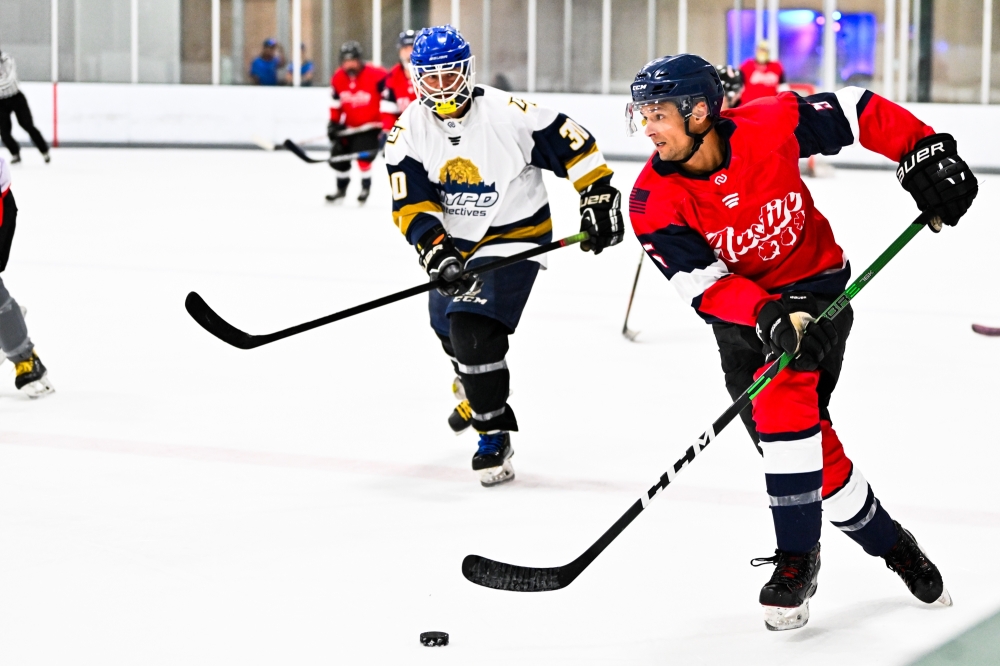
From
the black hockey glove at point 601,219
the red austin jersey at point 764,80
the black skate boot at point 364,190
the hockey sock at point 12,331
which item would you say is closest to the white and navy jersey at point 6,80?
the black skate boot at point 364,190

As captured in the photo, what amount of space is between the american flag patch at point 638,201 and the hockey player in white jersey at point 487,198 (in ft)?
2.69

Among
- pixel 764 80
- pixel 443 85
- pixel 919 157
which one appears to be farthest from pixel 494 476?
pixel 764 80

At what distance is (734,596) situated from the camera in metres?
2.33

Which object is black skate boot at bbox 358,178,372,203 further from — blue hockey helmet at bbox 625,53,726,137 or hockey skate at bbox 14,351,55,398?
blue hockey helmet at bbox 625,53,726,137

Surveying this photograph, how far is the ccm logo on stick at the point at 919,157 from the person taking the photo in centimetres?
220

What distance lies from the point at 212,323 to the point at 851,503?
5.17 feet

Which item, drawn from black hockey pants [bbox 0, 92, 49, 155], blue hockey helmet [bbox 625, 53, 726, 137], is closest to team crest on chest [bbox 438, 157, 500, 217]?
blue hockey helmet [bbox 625, 53, 726, 137]

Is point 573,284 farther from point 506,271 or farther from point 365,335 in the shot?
point 506,271

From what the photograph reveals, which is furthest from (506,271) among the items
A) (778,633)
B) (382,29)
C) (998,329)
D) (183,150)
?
(382,29)

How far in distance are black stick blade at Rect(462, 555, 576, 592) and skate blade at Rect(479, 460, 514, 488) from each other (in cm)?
92

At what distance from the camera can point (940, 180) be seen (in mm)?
2170

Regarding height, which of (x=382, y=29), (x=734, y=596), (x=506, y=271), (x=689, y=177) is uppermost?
(x=382, y=29)

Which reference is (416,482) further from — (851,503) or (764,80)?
(764,80)

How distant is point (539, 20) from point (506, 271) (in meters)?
12.1
